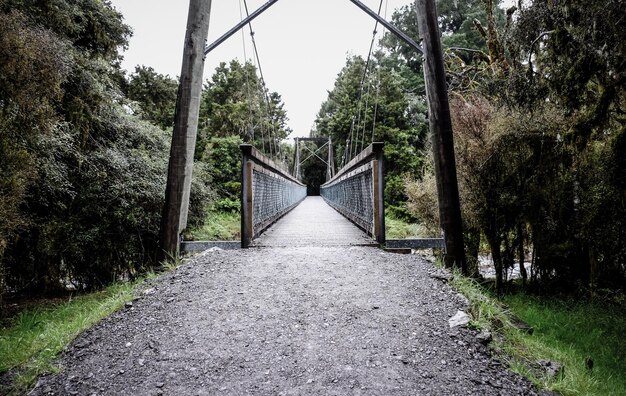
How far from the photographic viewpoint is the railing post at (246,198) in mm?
4145

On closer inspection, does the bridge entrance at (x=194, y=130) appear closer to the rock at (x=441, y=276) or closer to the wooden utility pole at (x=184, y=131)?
the wooden utility pole at (x=184, y=131)

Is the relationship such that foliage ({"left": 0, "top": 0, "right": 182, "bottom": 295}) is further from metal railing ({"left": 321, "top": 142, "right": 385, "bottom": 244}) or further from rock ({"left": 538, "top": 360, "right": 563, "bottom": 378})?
rock ({"left": 538, "top": 360, "right": 563, "bottom": 378})

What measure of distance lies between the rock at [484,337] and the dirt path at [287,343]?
0.05 meters

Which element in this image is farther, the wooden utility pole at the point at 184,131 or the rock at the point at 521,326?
the wooden utility pole at the point at 184,131

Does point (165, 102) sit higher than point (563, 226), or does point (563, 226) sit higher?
point (165, 102)

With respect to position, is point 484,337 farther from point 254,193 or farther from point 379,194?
point 254,193

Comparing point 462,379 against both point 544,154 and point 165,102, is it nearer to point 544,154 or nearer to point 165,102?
point 544,154

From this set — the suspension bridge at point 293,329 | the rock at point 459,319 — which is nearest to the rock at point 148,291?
the suspension bridge at point 293,329

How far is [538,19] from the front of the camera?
4.29m

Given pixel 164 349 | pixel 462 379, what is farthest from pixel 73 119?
pixel 462 379

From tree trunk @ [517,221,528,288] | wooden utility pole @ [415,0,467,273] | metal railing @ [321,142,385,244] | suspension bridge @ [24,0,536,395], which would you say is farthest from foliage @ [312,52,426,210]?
suspension bridge @ [24,0,536,395]

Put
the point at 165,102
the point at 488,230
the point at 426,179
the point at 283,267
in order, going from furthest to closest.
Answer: the point at 165,102 → the point at 426,179 → the point at 488,230 → the point at 283,267

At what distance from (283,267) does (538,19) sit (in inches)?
173

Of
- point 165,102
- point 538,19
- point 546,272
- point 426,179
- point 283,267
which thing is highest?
point 165,102
